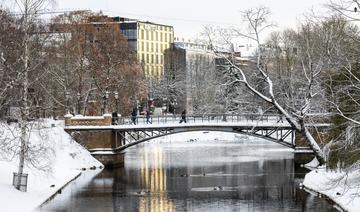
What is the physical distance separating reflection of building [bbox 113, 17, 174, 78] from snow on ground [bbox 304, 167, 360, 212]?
84118 millimetres

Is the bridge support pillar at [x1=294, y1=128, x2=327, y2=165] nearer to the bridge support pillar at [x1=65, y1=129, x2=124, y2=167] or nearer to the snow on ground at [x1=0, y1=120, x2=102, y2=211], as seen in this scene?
the bridge support pillar at [x1=65, y1=129, x2=124, y2=167]

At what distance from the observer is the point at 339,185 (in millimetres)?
32594

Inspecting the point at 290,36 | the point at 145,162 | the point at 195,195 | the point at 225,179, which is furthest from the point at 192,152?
the point at 195,195

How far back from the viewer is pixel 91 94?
64.4 m

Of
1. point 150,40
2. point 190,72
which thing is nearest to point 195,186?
point 190,72

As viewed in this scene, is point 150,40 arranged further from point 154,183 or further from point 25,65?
point 25,65

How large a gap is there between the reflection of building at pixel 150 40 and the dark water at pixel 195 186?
63.9m

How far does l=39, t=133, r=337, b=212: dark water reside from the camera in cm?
3328

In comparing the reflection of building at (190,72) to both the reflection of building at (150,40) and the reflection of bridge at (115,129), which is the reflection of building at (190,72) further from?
Result: the reflection of bridge at (115,129)

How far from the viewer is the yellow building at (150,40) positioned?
125 meters

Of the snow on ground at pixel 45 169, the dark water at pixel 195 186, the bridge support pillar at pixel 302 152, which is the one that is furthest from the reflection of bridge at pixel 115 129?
the dark water at pixel 195 186

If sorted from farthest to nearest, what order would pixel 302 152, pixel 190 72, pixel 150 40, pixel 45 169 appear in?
1. pixel 150 40
2. pixel 190 72
3. pixel 302 152
4. pixel 45 169

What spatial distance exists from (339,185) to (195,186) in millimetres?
10706

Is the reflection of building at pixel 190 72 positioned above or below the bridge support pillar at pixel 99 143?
above
